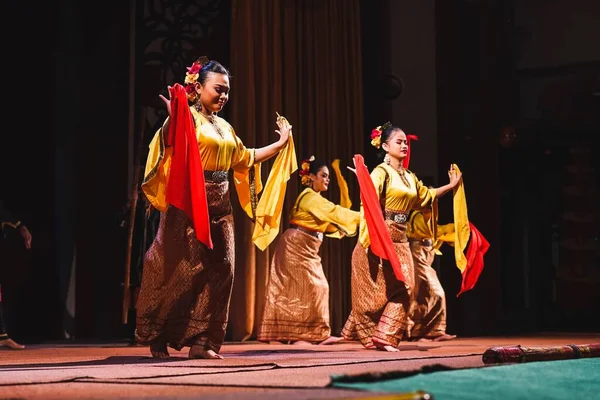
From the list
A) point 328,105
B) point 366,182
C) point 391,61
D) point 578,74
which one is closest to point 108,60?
point 328,105

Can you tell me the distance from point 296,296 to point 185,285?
329cm

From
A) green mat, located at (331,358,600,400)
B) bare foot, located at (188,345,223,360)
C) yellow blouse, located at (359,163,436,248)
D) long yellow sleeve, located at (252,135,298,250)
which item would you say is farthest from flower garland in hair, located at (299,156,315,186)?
green mat, located at (331,358,600,400)

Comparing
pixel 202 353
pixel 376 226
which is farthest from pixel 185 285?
pixel 376 226

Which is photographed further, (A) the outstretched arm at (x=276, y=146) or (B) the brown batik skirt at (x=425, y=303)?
(B) the brown batik skirt at (x=425, y=303)

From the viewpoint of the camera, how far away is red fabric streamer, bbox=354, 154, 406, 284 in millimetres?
5887

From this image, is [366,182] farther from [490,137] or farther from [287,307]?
[490,137]

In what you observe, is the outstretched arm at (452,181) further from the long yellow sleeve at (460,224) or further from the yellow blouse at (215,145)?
the yellow blouse at (215,145)

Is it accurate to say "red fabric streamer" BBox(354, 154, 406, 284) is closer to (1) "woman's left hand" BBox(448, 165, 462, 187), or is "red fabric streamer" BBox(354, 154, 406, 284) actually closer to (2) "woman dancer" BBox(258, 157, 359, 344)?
(1) "woman's left hand" BBox(448, 165, 462, 187)

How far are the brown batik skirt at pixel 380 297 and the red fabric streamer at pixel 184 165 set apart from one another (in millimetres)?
1585

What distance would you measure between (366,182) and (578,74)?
4.16m

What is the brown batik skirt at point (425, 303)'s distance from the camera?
8086mm

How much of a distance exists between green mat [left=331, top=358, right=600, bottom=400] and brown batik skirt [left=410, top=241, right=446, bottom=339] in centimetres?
429

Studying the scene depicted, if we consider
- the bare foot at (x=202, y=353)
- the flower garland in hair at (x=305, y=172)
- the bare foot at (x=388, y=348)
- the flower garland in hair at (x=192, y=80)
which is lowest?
the bare foot at (x=388, y=348)

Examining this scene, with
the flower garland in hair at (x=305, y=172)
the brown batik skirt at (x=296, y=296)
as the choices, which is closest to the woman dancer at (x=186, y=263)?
the brown batik skirt at (x=296, y=296)
